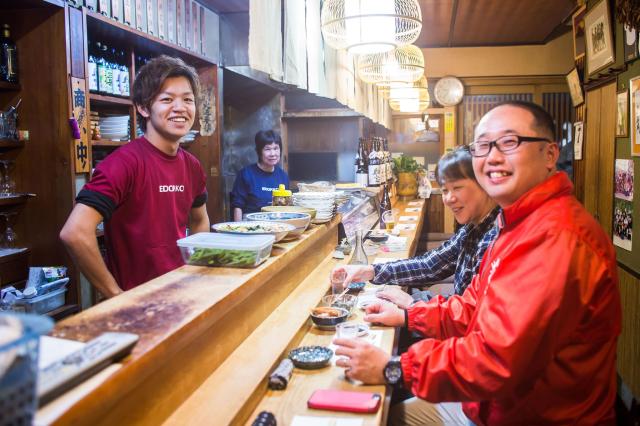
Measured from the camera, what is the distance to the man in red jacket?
1659 millimetres

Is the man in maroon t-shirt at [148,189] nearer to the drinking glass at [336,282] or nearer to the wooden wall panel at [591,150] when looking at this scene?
the drinking glass at [336,282]

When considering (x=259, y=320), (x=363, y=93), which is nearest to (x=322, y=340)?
(x=259, y=320)

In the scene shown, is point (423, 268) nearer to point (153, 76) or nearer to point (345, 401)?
point (345, 401)

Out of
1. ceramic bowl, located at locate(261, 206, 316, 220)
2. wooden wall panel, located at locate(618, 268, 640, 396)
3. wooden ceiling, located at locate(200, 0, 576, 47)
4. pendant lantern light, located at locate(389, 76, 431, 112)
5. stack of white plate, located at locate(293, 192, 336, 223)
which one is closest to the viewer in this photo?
ceramic bowl, located at locate(261, 206, 316, 220)

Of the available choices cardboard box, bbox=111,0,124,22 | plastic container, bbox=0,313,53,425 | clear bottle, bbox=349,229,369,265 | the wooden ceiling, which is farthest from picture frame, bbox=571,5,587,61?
plastic container, bbox=0,313,53,425

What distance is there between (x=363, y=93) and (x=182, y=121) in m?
4.95

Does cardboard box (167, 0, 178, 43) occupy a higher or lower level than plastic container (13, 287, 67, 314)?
higher

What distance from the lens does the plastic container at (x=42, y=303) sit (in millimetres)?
3829

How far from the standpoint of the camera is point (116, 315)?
1575mm

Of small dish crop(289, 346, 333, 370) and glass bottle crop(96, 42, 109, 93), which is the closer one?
small dish crop(289, 346, 333, 370)

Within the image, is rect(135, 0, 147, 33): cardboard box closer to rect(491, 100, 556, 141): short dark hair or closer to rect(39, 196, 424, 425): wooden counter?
rect(39, 196, 424, 425): wooden counter

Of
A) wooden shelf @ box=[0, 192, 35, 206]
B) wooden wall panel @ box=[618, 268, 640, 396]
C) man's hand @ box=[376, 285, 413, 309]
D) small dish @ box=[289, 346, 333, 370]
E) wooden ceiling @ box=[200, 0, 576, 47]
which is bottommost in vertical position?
wooden wall panel @ box=[618, 268, 640, 396]

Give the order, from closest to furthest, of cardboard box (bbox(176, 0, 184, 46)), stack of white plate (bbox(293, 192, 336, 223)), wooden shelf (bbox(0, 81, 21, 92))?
1. stack of white plate (bbox(293, 192, 336, 223))
2. wooden shelf (bbox(0, 81, 21, 92))
3. cardboard box (bbox(176, 0, 184, 46))

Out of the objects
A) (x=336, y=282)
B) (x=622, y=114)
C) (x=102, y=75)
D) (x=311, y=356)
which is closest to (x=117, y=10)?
(x=102, y=75)
